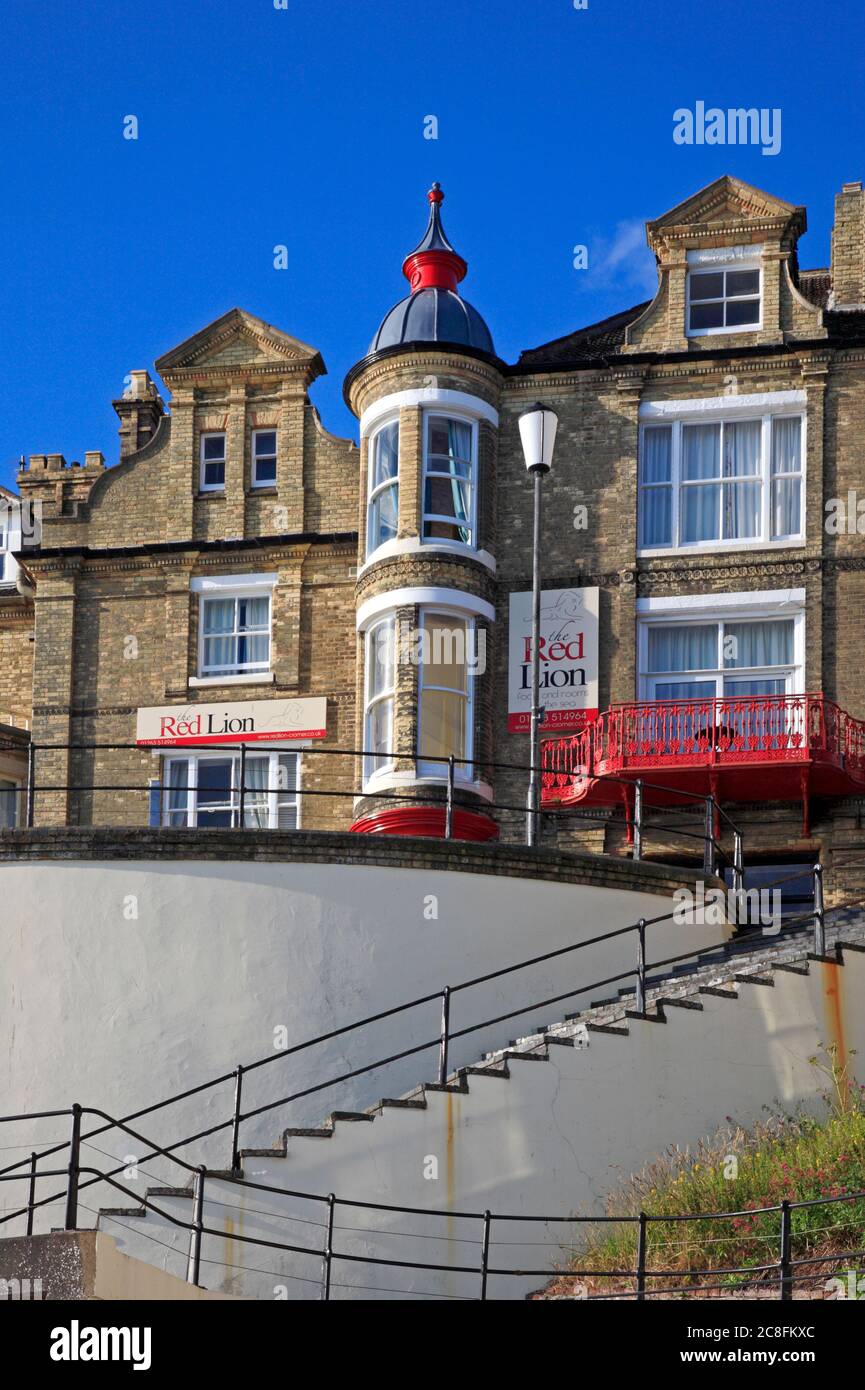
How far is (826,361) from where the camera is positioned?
3078 cm

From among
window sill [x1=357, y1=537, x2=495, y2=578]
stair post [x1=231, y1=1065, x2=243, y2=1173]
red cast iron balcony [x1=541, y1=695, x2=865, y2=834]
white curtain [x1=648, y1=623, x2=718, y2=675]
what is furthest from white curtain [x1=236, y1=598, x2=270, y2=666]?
stair post [x1=231, y1=1065, x2=243, y2=1173]

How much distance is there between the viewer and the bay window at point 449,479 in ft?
101

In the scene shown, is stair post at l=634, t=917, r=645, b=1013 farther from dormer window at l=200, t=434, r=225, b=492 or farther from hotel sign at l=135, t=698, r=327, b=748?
dormer window at l=200, t=434, r=225, b=492

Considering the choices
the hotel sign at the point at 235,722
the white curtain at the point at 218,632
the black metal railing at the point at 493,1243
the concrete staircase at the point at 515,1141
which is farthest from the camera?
the white curtain at the point at 218,632

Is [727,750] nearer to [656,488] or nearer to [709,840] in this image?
[709,840]

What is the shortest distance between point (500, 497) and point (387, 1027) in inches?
424

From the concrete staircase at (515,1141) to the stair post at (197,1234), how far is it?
8.5 inches

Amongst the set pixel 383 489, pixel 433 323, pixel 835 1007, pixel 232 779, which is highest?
pixel 433 323

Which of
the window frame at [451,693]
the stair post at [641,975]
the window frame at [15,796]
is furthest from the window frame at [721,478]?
the window frame at [15,796]

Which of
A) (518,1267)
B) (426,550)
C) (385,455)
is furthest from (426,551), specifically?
(518,1267)

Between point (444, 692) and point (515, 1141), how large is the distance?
33.5 ft

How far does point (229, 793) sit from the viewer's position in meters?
31.9

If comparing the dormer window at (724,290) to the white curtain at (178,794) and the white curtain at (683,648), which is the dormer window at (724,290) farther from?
the white curtain at (178,794)

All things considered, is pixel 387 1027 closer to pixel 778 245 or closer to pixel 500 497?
pixel 500 497
